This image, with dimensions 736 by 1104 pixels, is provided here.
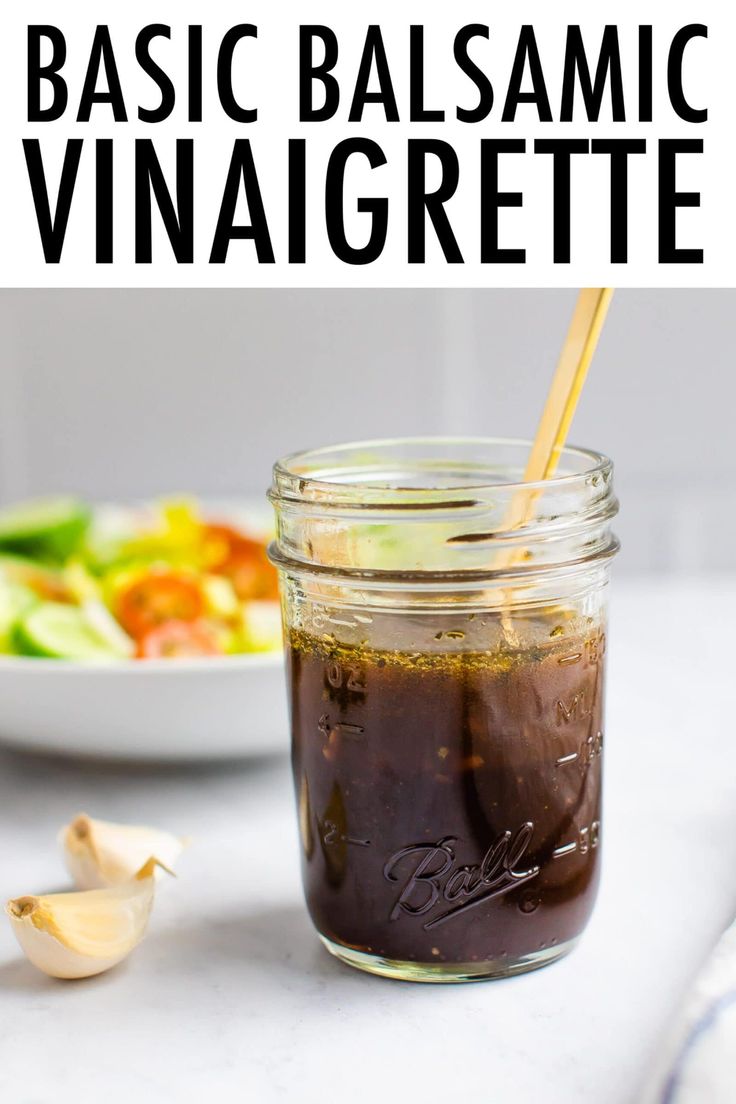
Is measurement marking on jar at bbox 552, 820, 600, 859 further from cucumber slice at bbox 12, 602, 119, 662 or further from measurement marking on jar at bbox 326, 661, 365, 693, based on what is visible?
cucumber slice at bbox 12, 602, 119, 662

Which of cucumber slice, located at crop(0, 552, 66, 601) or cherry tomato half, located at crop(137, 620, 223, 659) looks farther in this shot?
cucumber slice, located at crop(0, 552, 66, 601)

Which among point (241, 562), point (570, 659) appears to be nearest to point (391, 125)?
point (241, 562)

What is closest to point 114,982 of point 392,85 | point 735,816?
point 735,816

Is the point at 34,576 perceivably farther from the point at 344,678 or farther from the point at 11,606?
the point at 344,678

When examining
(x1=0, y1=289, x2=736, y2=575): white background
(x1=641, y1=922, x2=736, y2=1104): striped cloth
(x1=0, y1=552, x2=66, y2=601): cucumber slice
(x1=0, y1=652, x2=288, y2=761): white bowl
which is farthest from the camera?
(x1=0, y1=289, x2=736, y2=575): white background

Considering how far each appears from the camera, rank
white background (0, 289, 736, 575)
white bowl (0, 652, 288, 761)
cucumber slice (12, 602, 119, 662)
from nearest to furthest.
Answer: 1. white bowl (0, 652, 288, 761)
2. cucumber slice (12, 602, 119, 662)
3. white background (0, 289, 736, 575)

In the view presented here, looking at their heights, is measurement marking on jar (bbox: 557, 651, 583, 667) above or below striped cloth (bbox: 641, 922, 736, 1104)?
above

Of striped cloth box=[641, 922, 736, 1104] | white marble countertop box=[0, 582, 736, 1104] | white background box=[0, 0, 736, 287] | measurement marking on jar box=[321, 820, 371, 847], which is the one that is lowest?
white marble countertop box=[0, 582, 736, 1104]

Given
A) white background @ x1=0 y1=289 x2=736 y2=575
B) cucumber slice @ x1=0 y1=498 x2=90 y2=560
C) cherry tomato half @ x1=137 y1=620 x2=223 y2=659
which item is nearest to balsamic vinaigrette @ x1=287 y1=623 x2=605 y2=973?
cherry tomato half @ x1=137 y1=620 x2=223 y2=659
